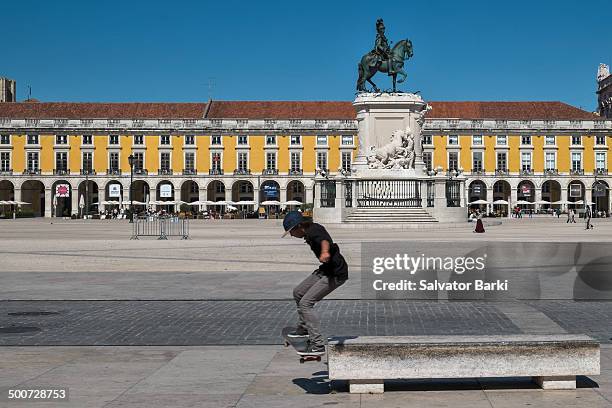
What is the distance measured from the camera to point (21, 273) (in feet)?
58.4

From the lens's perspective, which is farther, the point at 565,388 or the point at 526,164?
the point at 526,164

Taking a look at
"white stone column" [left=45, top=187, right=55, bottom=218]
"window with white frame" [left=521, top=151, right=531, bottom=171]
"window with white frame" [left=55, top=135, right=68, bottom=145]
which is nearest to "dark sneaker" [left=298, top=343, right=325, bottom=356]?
"white stone column" [left=45, top=187, right=55, bottom=218]

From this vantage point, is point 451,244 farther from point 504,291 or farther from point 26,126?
point 26,126

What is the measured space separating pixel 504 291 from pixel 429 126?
78.0 m

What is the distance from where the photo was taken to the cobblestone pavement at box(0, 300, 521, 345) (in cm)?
988

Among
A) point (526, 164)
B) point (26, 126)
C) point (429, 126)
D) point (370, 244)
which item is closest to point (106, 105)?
point (26, 126)

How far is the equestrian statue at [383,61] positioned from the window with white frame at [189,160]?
4659 centimetres

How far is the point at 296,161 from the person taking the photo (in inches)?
3644

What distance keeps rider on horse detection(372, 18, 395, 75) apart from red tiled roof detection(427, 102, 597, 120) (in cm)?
4503

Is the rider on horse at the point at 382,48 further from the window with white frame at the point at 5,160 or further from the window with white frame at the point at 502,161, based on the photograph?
the window with white frame at the point at 5,160

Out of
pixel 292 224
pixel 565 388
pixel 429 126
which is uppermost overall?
pixel 429 126

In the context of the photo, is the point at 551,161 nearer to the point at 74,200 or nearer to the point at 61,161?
the point at 74,200

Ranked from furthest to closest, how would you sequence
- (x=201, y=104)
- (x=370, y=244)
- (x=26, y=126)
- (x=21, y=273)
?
1. (x=201, y=104)
2. (x=26, y=126)
3. (x=370, y=244)
4. (x=21, y=273)

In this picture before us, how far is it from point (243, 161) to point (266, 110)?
6220 millimetres
